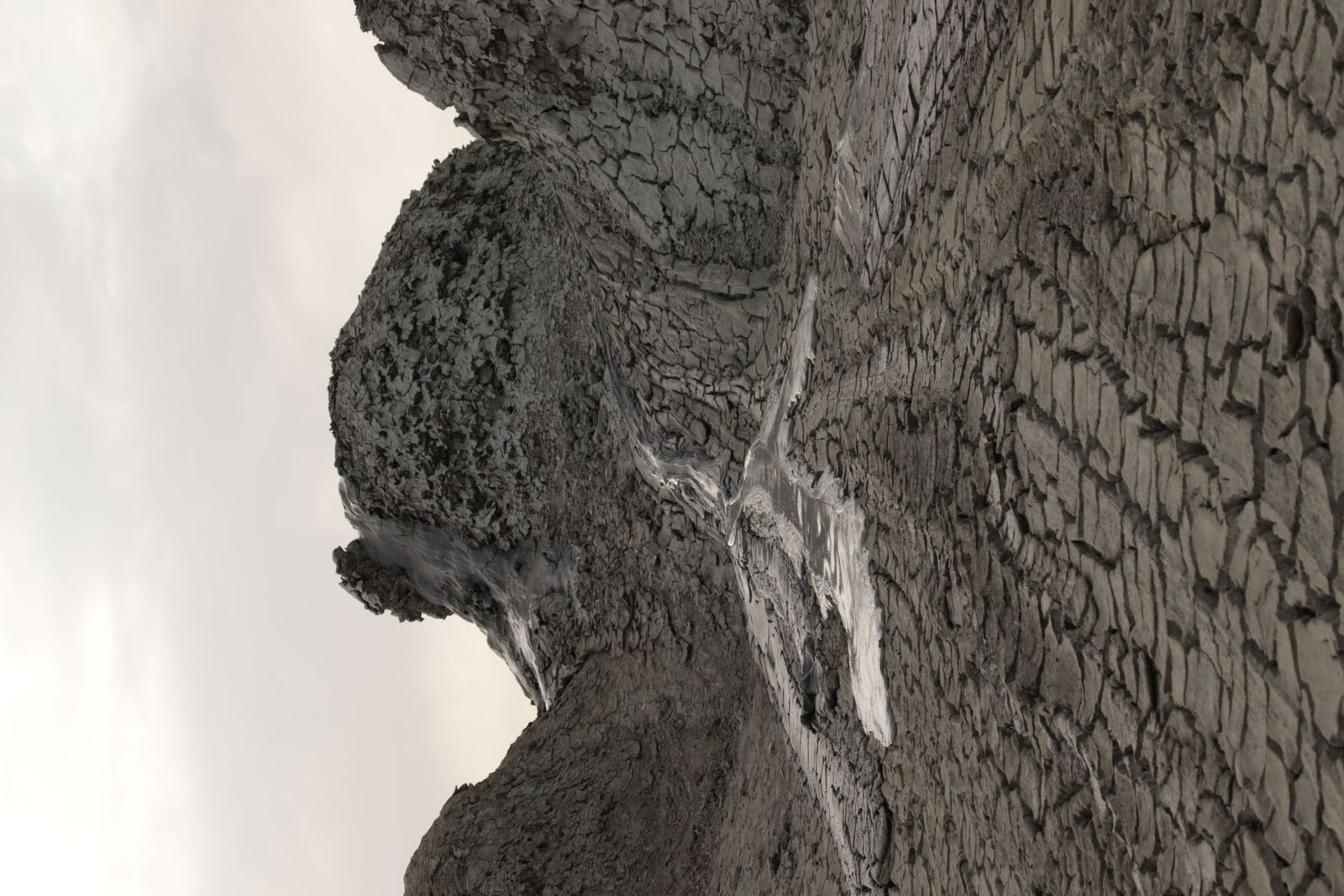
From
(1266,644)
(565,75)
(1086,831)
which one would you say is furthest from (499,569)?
(1266,644)

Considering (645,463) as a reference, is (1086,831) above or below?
below

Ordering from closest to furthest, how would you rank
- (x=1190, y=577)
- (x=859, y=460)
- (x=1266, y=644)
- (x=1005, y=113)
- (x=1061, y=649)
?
(x=1266, y=644), (x=1190, y=577), (x=1061, y=649), (x=1005, y=113), (x=859, y=460)

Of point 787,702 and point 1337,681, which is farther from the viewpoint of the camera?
point 787,702

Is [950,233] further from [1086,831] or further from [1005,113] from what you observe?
[1086,831]

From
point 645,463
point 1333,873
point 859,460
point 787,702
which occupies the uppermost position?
point 645,463

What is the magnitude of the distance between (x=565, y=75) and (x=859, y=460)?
1.55 meters

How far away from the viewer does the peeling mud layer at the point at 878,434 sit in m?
1.25

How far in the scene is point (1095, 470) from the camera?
1583mm

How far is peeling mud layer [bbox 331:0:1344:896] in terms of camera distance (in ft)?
4.09

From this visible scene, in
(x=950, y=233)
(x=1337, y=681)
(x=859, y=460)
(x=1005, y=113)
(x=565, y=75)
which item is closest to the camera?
(x=1337, y=681)

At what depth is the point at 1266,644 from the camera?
1223 mm

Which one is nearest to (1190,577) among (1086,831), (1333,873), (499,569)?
(1333,873)

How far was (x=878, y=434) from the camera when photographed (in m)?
2.51

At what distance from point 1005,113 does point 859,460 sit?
0.96m
